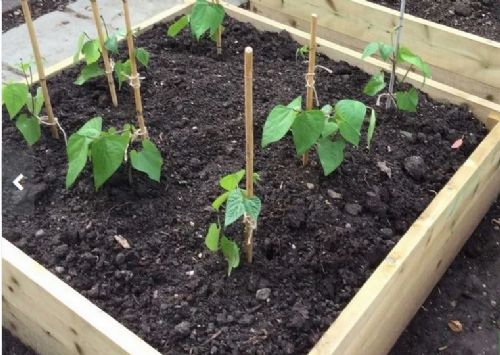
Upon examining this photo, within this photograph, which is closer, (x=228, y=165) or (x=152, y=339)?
(x=152, y=339)

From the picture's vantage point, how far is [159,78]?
2289mm

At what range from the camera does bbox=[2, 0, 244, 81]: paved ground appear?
9.98 ft

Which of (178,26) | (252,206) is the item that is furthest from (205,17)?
(252,206)

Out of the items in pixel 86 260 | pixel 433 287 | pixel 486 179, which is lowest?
pixel 433 287

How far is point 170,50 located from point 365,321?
135 cm

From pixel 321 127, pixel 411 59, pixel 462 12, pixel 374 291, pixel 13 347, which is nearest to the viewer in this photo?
pixel 374 291

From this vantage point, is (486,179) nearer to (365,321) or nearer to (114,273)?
(365,321)

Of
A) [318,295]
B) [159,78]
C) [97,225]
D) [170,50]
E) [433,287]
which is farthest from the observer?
[170,50]

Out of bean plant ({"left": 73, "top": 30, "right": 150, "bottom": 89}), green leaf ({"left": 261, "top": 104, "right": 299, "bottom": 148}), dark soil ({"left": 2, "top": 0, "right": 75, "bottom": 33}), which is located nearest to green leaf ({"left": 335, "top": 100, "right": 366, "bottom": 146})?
green leaf ({"left": 261, "top": 104, "right": 299, "bottom": 148})

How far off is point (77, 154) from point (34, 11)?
199 centimetres

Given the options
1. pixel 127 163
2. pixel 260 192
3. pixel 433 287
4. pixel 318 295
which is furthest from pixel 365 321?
pixel 127 163

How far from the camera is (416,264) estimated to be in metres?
1.76

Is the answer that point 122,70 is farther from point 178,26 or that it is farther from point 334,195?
point 334,195

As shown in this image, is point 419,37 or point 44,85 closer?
point 44,85
